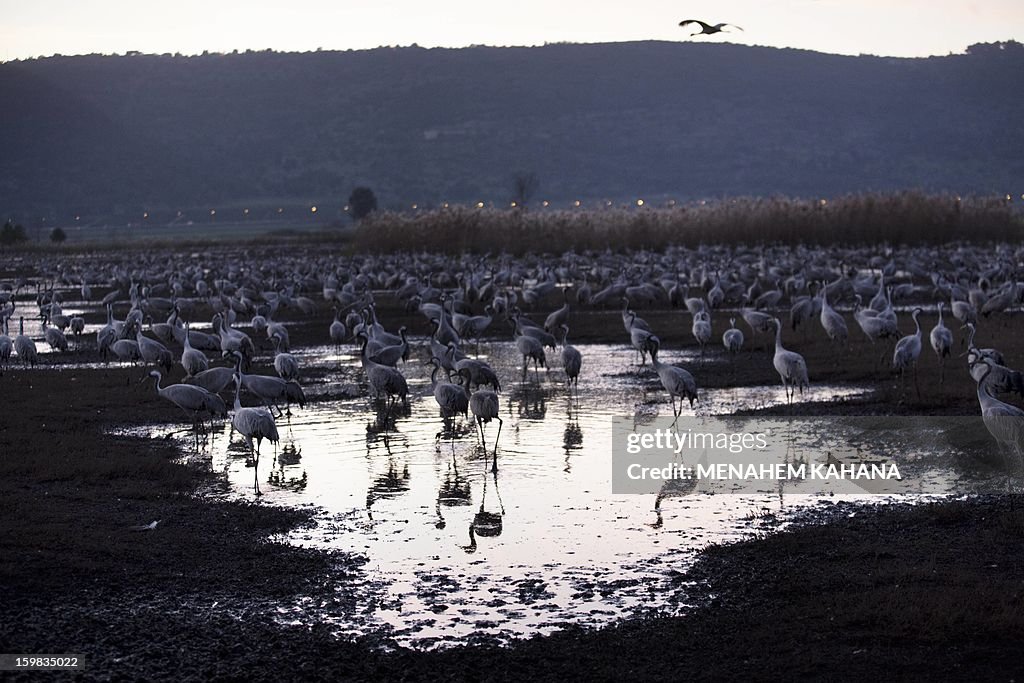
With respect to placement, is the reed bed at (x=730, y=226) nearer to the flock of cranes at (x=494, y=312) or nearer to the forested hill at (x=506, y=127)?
the flock of cranes at (x=494, y=312)

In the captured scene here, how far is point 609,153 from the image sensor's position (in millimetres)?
161750

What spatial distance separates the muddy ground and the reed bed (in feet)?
129

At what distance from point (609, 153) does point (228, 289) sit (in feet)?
419

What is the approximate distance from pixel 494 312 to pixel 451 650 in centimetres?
2389

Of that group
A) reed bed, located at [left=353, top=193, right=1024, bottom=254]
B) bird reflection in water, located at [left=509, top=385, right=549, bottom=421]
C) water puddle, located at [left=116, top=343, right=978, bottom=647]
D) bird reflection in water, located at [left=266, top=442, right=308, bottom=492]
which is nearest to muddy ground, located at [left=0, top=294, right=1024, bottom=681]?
water puddle, located at [left=116, top=343, right=978, bottom=647]

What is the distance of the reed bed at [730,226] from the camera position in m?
49.2

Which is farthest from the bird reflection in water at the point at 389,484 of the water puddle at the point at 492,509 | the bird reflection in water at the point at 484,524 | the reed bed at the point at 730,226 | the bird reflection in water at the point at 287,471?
the reed bed at the point at 730,226

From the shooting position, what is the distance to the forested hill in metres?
154

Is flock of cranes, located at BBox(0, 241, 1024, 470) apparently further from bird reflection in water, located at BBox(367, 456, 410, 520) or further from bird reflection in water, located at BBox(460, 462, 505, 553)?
bird reflection in water, located at BBox(460, 462, 505, 553)

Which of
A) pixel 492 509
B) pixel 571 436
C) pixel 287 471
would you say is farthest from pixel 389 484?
pixel 571 436

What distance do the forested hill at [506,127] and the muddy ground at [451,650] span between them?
131805 millimetres

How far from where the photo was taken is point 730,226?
169 ft

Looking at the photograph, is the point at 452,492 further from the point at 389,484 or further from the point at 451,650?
the point at 451,650

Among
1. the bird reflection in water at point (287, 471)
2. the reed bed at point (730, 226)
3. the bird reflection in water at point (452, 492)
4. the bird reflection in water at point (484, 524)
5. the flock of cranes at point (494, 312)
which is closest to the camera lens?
the bird reflection in water at point (484, 524)
